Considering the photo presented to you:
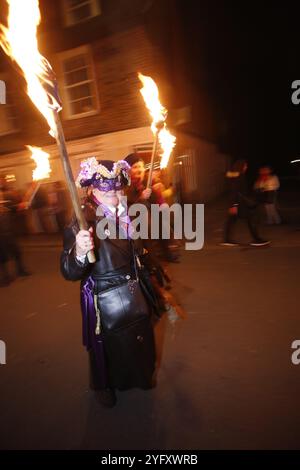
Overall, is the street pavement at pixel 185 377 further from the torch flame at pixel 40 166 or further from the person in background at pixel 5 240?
the torch flame at pixel 40 166

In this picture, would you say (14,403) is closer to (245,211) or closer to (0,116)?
(245,211)

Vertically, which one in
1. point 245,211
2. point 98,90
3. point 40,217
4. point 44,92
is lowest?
point 40,217

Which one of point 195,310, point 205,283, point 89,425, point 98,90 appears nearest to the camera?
point 89,425

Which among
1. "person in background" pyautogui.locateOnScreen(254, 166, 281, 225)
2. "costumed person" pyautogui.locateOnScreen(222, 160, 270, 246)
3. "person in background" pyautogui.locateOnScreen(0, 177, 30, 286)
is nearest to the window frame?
"person in background" pyautogui.locateOnScreen(0, 177, 30, 286)

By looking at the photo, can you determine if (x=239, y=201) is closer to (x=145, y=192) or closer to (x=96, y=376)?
(x=145, y=192)

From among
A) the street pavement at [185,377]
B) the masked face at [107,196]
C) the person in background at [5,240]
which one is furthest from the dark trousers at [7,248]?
the masked face at [107,196]

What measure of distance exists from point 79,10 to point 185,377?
13.2 m

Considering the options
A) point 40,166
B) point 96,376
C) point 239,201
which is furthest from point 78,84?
point 96,376

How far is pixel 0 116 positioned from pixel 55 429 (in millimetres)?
14097

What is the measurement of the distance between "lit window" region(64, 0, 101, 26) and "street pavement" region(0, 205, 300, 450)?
1056cm

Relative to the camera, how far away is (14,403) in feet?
10.5

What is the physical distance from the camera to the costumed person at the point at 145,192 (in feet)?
12.7

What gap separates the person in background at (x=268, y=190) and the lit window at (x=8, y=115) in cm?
1023
